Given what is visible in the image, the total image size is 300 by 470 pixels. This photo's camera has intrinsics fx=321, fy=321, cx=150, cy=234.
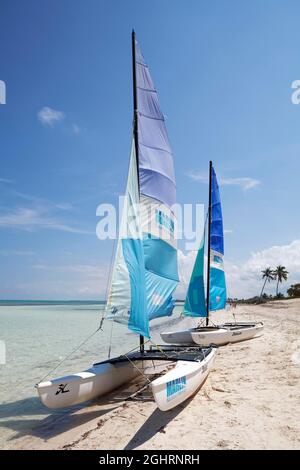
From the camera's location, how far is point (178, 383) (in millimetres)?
5195

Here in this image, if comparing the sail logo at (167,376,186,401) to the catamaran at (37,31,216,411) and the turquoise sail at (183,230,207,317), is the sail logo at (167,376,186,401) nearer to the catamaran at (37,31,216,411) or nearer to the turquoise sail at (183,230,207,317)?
the catamaran at (37,31,216,411)

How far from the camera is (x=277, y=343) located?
11.9 metres

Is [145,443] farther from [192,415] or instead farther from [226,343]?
[226,343]

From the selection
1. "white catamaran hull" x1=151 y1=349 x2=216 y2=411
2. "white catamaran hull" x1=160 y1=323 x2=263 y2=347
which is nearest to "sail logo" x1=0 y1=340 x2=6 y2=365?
"white catamaran hull" x1=160 y1=323 x2=263 y2=347

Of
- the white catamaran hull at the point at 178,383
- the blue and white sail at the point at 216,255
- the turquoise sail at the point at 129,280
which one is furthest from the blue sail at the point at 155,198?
the blue and white sail at the point at 216,255

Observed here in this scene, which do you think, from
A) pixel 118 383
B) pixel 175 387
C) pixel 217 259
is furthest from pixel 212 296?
pixel 175 387

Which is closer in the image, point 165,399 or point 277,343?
point 165,399

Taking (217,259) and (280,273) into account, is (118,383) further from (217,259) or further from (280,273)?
(280,273)

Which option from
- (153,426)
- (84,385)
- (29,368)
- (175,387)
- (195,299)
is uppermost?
(195,299)

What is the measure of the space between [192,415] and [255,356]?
5513mm

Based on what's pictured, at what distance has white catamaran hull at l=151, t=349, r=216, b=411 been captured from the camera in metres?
4.70

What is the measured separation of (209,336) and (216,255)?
439cm

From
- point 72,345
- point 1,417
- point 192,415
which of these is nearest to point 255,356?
point 192,415

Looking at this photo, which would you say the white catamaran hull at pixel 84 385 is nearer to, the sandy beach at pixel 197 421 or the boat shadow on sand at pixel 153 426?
the sandy beach at pixel 197 421
